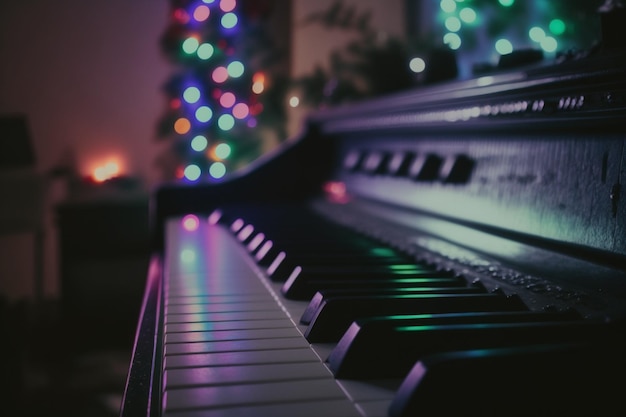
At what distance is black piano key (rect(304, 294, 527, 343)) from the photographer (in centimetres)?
80

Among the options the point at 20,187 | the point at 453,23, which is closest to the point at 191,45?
the point at 20,187

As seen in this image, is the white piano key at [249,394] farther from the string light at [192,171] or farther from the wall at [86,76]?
the wall at [86,76]

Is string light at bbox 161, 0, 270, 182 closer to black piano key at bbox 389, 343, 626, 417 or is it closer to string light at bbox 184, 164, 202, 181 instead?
string light at bbox 184, 164, 202, 181

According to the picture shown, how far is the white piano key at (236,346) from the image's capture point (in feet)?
2.47

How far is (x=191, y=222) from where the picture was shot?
1.93 metres

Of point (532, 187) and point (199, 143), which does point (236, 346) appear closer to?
point (532, 187)

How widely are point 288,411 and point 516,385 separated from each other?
0.20m

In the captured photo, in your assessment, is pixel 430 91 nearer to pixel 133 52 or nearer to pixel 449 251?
pixel 449 251

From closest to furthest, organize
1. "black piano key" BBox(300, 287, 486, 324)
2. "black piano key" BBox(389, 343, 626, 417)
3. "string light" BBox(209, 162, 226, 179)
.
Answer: "black piano key" BBox(389, 343, 626, 417) → "black piano key" BBox(300, 287, 486, 324) → "string light" BBox(209, 162, 226, 179)

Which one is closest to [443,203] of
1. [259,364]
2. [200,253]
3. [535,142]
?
[535,142]

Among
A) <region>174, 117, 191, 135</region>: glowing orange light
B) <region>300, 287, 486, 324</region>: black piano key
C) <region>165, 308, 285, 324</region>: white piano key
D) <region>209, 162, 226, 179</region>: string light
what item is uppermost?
<region>174, 117, 191, 135</region>: glowing orange light

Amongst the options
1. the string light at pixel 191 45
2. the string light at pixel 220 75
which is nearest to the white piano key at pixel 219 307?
the string light at pixel 220 75

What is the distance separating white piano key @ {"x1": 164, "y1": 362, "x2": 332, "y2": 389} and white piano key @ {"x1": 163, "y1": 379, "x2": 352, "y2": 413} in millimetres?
14

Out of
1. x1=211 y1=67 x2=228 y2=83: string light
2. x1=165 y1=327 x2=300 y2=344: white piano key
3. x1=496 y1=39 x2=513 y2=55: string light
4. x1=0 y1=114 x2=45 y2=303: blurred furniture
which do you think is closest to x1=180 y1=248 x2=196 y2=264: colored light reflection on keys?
x1=165 y1=327 x2=300 y2=344: white piano key
